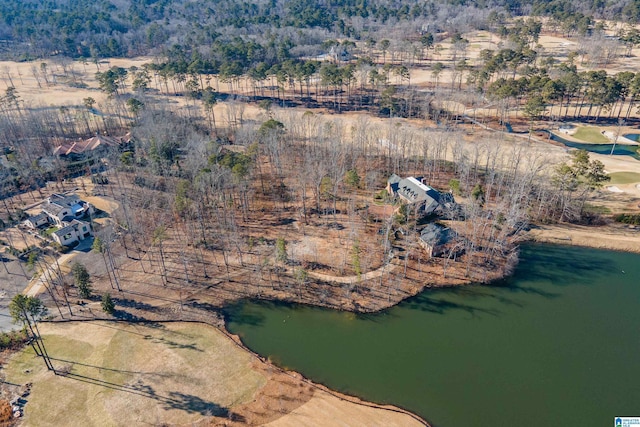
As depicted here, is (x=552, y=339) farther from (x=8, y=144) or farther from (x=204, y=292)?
(x=8, y=144)

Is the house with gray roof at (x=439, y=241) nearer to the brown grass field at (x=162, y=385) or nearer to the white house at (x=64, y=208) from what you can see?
the brown grass field at (x=162, y=385)

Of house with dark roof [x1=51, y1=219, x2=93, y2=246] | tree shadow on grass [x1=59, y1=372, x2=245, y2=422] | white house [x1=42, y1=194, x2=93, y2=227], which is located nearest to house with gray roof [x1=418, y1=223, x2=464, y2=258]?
tree shadow on grass [x1=59, y1=372, x2=245, y2=422]

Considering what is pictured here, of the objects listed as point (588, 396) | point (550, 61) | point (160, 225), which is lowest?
point (588, 396)

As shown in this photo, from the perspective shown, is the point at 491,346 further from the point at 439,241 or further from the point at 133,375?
the point at 133,375

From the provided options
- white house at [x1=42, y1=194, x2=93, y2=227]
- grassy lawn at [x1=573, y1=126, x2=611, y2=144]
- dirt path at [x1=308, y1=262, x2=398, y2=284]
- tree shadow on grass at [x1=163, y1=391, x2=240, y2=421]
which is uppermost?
white house at [x1=42, y1=194, x2=93, y2=227]

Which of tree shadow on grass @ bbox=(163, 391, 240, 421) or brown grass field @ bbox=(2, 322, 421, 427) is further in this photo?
tree shadow on grass @ bbox=(163, 391, 240, 421)

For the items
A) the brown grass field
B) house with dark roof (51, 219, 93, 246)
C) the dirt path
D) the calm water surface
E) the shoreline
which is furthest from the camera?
house with dark roof (51, 219, 93, 246)

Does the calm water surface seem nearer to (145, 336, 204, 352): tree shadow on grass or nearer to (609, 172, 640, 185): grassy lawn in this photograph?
(145, 336, 204, 352): tree shadow on grass

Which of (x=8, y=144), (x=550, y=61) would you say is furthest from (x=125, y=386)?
(x=550, y=61)
